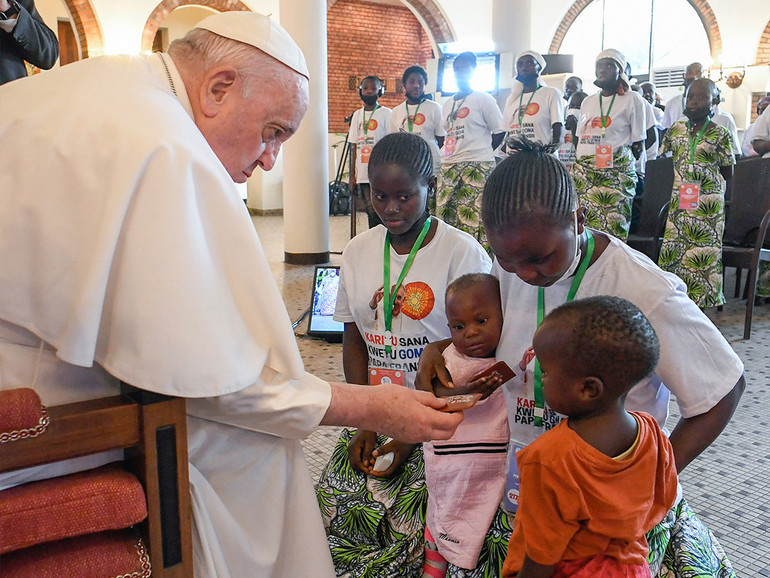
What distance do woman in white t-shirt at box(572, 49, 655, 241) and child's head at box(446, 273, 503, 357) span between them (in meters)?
4.69

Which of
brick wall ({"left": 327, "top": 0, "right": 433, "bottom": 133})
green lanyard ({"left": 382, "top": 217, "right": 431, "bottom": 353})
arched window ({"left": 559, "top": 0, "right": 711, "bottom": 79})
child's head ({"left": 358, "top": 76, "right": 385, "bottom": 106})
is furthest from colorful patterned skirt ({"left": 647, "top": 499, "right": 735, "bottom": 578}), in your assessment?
arched window ({"left": 559, "top": 0, "right": 711, "bottom": 79})

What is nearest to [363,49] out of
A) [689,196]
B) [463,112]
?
[463,112]

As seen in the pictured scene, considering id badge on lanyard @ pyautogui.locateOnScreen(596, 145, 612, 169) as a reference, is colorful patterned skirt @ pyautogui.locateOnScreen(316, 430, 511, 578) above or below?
below

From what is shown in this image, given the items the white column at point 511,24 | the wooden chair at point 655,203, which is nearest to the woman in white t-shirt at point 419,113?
the wooden chair at point 655,203

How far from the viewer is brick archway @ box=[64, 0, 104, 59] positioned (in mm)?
10422

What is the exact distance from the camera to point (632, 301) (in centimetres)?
153

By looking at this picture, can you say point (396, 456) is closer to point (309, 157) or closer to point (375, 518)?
point (375, 518)

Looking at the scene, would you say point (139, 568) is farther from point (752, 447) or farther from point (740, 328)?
point (740, 328)

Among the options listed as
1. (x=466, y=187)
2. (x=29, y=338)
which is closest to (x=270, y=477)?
(x=29, y=338)

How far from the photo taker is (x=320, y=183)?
25.4 feet

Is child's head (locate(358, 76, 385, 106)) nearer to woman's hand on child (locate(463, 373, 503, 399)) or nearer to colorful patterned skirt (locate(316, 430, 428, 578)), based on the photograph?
colorful patterned skirt (locate(316, 430, 428, 578))

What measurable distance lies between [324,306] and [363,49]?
13510 mm

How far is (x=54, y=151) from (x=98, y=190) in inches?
4.3

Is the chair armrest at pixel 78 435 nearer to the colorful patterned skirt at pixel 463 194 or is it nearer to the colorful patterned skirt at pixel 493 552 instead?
the colorful patterned skirt at pixel 493 552
